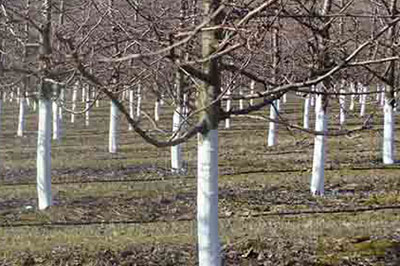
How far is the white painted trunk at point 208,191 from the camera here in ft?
20.1

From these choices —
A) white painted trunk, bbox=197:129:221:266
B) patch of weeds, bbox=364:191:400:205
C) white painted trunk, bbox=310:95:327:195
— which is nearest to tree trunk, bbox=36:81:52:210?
white painted trunk, bbox=310:95:327:195

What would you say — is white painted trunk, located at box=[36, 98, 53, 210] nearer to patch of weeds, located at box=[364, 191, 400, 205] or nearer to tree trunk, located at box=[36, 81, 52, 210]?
tree trunk, located at box=[36, 81, 52, 210]

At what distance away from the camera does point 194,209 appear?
13266mm

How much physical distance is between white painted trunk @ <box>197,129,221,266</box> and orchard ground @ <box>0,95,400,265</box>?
1022mm

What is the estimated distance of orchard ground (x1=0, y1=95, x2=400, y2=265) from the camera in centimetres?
919

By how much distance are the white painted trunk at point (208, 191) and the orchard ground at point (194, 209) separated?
1022 millimetres

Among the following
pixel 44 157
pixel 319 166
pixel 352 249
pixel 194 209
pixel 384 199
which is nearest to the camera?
pixel 352 249

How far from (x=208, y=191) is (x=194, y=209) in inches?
282

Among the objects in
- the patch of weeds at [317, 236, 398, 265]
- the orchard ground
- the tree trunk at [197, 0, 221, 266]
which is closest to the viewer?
the tree trunk at [197, 0, 221, 266]

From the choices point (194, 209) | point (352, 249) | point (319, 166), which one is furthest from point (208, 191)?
point (319, 166)

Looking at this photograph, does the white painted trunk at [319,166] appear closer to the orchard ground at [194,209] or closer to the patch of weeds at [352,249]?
the orchard ground at [194,209]

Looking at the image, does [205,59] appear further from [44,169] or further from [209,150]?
[44,169]

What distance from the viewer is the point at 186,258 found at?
9.05m

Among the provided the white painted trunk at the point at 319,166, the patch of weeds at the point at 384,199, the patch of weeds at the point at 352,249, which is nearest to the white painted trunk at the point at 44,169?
the white painted trunk at the point at 319,166
